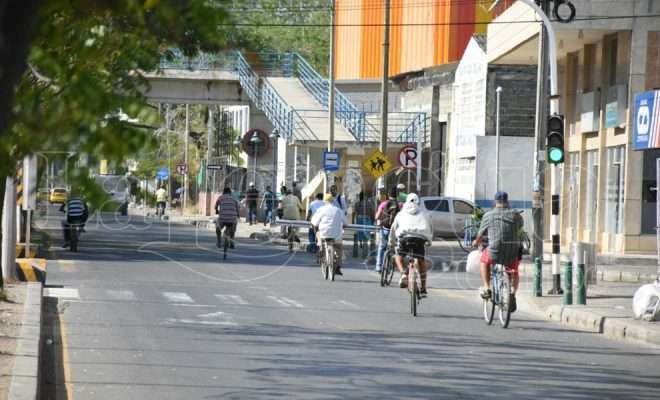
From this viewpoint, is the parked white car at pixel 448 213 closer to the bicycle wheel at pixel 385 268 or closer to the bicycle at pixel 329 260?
the bicycle at pixel 329 260

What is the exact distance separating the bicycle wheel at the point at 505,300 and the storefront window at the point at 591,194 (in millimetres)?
21825

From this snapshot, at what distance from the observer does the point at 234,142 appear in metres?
78.4

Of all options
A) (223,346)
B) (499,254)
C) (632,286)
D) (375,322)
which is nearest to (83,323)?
(223,346)

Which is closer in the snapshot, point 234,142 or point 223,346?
point 223,346

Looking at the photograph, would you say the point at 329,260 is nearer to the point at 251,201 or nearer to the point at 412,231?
the point at 412,231

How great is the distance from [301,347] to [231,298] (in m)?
6.90

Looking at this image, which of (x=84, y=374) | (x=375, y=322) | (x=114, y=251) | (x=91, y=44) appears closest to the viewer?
(x=91, y=44)

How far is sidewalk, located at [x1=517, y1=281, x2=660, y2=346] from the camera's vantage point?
17.4 meters

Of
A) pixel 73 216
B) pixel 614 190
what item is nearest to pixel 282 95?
pixel 614 190

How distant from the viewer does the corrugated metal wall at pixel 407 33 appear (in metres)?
63.7

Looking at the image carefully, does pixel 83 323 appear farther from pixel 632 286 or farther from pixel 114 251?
pixel 114 251

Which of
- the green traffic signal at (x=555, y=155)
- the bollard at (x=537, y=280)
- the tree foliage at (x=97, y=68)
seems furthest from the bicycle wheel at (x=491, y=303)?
the tree foliage at (x=97, y=68)

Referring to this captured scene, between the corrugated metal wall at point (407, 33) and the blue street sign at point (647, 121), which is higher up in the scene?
the corrugated metal wall at point (407, 33)

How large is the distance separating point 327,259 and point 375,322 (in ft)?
28.6
